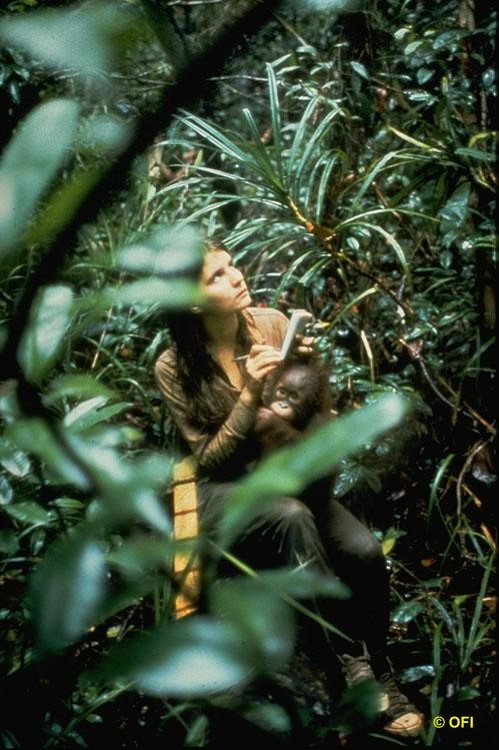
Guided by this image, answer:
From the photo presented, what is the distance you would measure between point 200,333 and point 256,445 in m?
0.34

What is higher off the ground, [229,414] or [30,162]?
[30,162]

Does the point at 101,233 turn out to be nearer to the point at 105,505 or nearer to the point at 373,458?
the point at 373,458

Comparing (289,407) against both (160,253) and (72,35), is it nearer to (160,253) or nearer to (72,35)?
(160,253)

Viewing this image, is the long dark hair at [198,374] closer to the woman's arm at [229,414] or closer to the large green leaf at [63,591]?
the woman's arm at [229,414]

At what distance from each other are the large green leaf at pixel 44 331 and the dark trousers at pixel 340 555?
158 centimetres

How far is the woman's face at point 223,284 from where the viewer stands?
1.99 metres

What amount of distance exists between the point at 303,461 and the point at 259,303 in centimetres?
272

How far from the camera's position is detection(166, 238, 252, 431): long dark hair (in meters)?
2.15

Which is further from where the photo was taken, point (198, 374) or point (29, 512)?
point (198, 374)

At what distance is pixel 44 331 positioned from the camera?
0.39 meters

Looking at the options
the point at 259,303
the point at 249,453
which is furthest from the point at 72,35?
the point at 259,303

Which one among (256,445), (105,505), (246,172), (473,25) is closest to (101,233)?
(246,172)

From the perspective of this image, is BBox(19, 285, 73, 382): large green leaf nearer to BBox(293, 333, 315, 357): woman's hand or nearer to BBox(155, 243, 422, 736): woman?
BBox(155, 243, 422, 736): woman

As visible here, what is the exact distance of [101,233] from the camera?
2.86 metres
